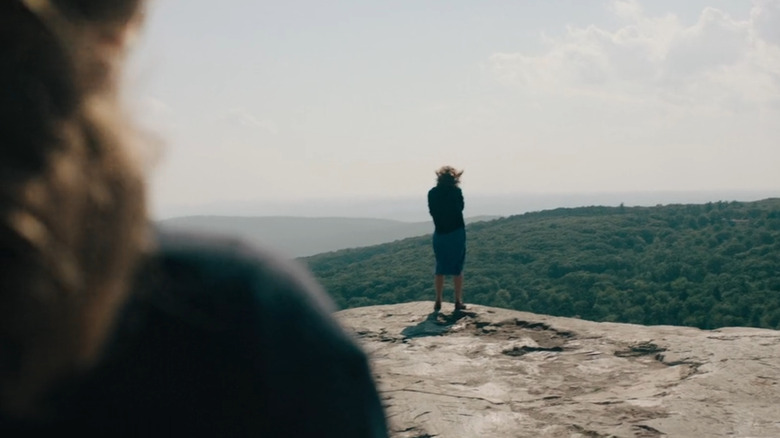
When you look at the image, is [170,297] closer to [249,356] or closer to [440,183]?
[249,356]

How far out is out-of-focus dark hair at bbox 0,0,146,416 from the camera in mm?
695

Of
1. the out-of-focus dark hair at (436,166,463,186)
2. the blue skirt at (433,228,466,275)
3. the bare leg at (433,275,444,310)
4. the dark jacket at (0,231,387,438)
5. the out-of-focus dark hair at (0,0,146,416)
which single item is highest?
the out-of-focus dark hair at (436,166,463,186)

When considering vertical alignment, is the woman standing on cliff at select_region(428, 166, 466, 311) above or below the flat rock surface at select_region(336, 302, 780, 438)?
above

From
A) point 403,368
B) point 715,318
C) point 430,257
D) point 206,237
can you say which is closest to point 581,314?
point 715,318

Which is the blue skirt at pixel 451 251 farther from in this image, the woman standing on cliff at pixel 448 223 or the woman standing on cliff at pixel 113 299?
the woman standing on cliff at pixel 113 299

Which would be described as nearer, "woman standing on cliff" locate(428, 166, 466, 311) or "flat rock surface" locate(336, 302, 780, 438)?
"flat rock surface" locate(336, 302, 780, 438)

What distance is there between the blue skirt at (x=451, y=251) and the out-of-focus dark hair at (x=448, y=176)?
2.11ft

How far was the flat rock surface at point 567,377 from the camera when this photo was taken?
195 inches

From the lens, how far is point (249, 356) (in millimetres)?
793

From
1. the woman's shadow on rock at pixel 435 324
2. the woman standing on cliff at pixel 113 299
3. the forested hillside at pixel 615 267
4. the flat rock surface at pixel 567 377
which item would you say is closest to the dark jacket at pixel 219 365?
the woman standing on cliff at pixel 113 299

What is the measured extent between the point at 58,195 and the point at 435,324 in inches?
321

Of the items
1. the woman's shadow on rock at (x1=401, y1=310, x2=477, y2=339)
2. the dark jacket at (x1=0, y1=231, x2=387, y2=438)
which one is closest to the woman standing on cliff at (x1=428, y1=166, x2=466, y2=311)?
the woman's shadow on rock at (x1=401, y1=310, x2=477, y2=339)

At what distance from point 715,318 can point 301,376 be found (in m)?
21.1

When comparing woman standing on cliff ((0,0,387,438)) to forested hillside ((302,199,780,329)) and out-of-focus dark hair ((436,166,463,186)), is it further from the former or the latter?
forested hillside ((302,199,780,329))
